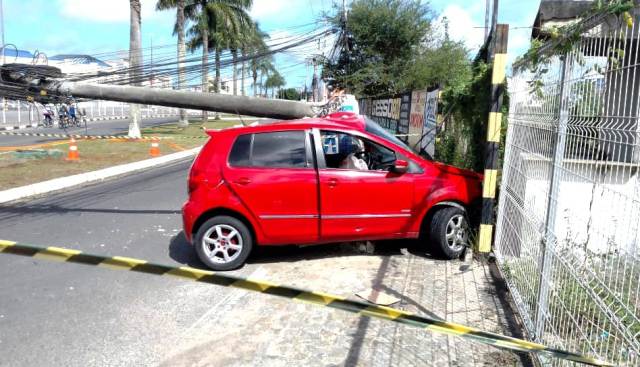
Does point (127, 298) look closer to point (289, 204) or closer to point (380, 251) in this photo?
point (289, 204)

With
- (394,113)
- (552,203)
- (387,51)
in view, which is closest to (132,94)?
(552,203)

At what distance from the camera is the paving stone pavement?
390 cm

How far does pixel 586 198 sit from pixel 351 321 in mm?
2223

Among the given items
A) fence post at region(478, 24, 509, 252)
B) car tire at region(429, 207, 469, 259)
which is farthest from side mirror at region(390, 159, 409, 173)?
fence post at region(478, 24, 509, 252)

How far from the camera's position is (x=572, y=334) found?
130 inches

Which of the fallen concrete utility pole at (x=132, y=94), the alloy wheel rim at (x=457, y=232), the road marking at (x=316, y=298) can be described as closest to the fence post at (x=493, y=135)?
the alloy wheel rim at (x=457, y=232)

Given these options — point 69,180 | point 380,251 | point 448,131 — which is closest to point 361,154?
point 380,251

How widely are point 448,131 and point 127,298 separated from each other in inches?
277

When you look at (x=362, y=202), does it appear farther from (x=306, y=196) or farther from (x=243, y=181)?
(x=243, y=181)

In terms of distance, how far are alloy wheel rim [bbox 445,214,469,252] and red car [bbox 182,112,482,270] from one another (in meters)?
0.01

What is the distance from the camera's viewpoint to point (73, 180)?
1264 centimetres

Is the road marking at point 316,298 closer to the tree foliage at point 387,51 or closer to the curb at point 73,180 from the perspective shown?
the curb at point 73,180

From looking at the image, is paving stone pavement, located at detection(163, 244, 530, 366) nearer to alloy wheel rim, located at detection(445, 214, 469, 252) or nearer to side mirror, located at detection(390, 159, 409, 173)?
alloy wheel rim, located at detection(445, 214, 469, 252)

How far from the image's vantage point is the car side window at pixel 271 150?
6.00 meters
